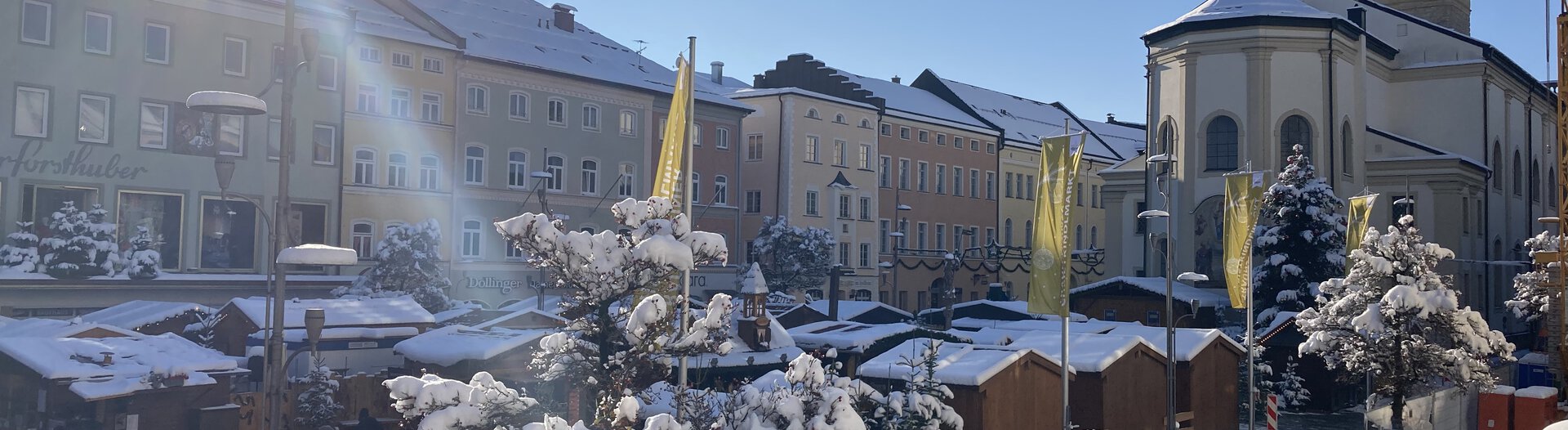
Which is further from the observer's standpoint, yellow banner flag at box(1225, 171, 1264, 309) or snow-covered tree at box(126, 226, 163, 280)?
snow-covered tree at box(126, 226, 163, 280)

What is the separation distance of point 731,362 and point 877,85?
48.0 metres

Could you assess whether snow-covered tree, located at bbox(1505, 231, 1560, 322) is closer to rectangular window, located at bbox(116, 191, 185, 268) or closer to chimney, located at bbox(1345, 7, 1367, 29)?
chimney, located at bbox(1345, 7, 1367, 29)

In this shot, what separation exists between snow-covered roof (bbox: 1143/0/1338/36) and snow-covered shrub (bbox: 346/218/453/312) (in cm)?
2807

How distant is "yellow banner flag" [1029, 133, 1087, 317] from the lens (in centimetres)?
2172

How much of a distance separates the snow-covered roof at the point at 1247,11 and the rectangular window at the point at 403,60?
2715 cm

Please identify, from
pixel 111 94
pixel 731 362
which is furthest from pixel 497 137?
Answer: pixel 731 362

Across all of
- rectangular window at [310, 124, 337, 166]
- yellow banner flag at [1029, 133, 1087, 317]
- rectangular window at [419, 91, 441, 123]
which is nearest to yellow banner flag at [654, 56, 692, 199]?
yellow banner flag at [1029, 133, 1087, 317]

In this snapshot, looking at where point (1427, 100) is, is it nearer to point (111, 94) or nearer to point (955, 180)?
point (955, 180)

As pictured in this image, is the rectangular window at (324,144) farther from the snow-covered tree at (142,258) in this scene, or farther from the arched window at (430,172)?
the snow-covered tree at (142,258)

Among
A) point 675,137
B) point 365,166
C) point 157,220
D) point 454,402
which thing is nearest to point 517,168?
point 365,166

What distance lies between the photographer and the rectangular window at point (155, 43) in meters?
40.2

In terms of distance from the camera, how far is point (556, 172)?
5225 centimetres

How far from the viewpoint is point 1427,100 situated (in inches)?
2413

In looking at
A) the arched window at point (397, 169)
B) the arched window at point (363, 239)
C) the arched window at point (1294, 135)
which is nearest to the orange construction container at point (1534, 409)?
the arched window at point (1294, 135)
